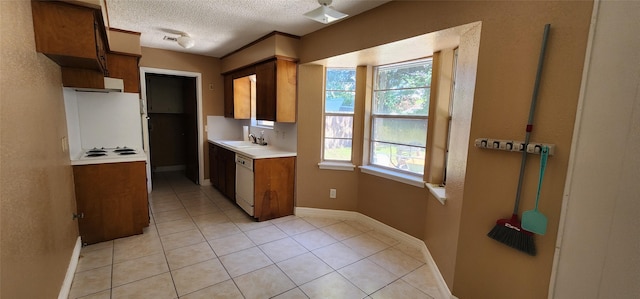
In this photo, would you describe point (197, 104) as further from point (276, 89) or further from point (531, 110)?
point (531, 110)

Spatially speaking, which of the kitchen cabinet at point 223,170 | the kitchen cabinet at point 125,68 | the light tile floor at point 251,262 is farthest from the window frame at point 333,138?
the kitchen cabinet at point 125,68

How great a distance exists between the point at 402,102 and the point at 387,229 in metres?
1.44

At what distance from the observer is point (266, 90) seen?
349 centimetres

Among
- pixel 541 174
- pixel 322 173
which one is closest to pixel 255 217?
pixel 322 173

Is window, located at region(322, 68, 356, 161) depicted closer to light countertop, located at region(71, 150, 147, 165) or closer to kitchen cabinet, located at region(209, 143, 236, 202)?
kitchen cabinet, located at region(209, 143, 236, 202)

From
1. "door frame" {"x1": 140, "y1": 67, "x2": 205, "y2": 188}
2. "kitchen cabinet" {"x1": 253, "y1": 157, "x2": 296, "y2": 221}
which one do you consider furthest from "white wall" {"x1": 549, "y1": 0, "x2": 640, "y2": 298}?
"door frame" {"x1": 140, "y1": 67, "x2": 205, "y2": 188}

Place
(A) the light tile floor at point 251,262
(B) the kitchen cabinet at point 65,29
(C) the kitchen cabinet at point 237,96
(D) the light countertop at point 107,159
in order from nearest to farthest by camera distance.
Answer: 1. (B) the kitchen cabinet at point 65,29
2. (A) the light tile floor at point 251,262
3. (D) the light countertop at point 107,159
4. (C) the kitchen cabinet at point 237,96

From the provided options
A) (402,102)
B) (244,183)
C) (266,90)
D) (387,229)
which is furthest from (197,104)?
(387,229)

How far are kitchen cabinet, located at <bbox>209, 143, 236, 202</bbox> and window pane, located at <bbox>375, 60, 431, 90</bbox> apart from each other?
2238 mm

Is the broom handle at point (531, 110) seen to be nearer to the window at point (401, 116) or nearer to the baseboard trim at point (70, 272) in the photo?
the window at point (401, 116)

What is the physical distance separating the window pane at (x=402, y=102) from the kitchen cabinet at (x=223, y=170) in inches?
82.8

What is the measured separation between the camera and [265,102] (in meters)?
3.53

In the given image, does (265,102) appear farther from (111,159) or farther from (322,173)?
(111,159)

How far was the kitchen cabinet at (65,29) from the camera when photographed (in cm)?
164
